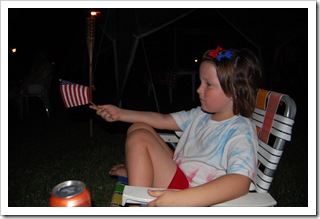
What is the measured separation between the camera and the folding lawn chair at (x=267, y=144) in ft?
4.45

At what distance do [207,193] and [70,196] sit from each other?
23.3 inches

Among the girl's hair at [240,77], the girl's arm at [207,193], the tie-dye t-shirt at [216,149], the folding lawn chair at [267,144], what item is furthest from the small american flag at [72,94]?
the girl's arm at [207,193]

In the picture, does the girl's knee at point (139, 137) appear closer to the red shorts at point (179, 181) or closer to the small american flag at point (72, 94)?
the red shorts at point (179, 181)

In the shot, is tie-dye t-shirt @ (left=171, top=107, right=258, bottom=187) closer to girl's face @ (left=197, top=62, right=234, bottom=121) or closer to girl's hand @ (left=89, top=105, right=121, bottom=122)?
girl's face @ (left=197, top=62, right=234, bottom=121)

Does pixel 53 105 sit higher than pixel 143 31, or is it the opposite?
pixel 143 31

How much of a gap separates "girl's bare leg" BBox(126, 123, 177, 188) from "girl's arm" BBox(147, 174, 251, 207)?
0.90 ft

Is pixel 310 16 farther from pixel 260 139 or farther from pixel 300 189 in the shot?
pixel 300 189

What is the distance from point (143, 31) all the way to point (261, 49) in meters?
2.77

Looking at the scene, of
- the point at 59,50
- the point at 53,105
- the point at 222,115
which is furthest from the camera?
the point at 59,50

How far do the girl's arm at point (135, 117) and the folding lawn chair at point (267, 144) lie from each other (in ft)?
1.59

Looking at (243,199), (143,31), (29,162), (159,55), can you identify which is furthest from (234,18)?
(159,55)

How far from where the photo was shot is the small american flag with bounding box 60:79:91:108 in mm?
2021

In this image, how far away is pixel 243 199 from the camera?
137 centimetres

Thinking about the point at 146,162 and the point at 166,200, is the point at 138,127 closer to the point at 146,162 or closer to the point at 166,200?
the point at 146,162
